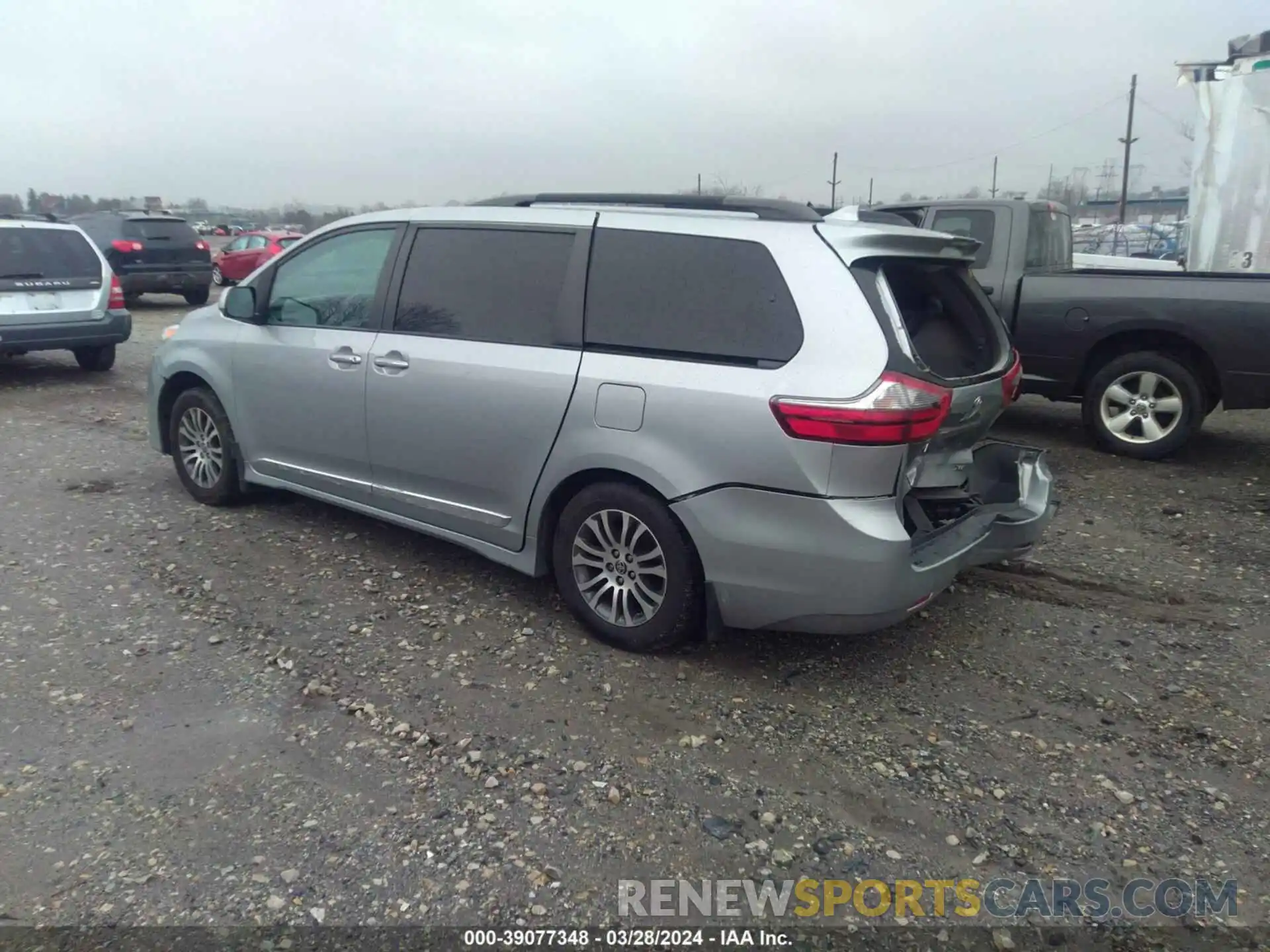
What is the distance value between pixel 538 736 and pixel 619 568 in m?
0.81

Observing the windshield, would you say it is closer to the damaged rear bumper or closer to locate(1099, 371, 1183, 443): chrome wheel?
locate(1099, 371, 1183, 443): chrome wheel

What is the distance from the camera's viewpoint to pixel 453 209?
15.4 feet

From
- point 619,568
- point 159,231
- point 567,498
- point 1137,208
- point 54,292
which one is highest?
point 1137,208

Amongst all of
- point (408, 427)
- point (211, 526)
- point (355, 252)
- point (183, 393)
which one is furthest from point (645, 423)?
point (183, 393)

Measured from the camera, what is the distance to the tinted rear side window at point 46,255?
30.7ft

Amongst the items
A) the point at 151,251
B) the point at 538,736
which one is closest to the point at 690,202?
the point at 538,736

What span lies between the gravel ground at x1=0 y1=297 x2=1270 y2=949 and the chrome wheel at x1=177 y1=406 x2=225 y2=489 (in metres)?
0.45

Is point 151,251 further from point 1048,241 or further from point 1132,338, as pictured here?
point 1132,338

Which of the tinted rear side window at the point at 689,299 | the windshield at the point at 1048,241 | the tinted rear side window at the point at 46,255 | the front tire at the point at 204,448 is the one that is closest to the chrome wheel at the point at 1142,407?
the windshield at the point at 1048,241

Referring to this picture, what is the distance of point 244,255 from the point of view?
22797 millimetres

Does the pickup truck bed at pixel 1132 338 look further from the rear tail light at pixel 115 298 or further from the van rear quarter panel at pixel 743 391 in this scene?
the rear tail light at pixel 115 298

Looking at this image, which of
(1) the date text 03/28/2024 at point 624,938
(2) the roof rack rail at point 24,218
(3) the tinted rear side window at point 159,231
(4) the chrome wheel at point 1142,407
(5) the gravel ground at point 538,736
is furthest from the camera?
(3) the tinted rear side window at point 159,231

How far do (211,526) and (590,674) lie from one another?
2812 millimetres

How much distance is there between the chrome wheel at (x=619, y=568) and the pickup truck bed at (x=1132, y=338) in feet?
13.0
